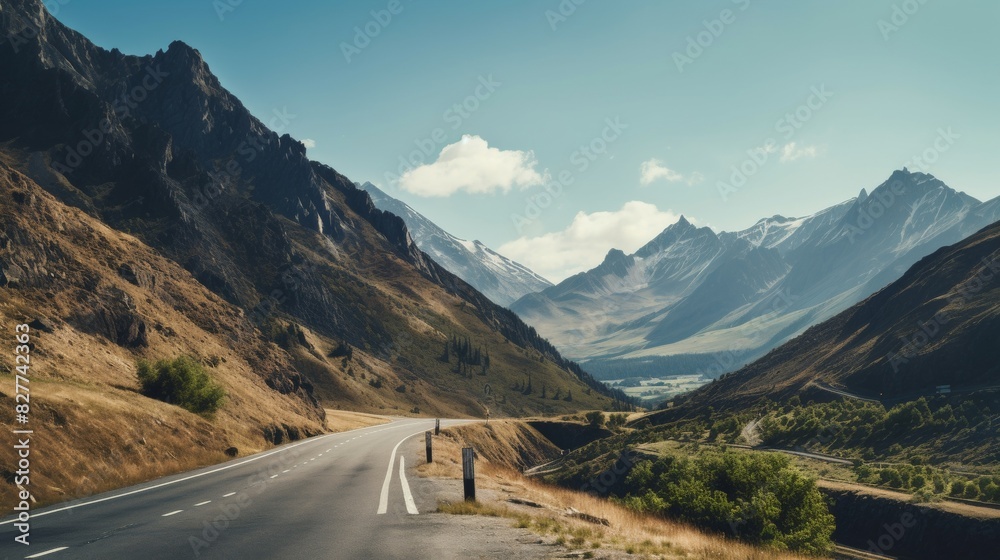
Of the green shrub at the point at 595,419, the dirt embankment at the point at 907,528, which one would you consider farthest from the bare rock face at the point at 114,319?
the green shrub at the point at 595,419

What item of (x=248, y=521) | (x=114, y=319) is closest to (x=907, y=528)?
(x=248, y=521)

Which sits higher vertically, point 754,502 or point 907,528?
point 754,502

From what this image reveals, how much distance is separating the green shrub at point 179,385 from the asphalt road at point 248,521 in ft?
43.8

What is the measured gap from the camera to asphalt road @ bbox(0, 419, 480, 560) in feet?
33.8

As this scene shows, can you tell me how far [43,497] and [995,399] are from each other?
8799 centimetres

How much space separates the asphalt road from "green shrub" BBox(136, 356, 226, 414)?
13352 mm

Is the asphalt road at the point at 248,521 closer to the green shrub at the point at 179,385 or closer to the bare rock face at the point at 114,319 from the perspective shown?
the green shrub at the point at 179,385

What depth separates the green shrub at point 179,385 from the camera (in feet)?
115

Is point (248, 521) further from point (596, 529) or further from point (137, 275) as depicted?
point (137, 275)

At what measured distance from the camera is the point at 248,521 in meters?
13.3

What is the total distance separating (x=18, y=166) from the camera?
112m

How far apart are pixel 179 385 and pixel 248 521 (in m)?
26.2

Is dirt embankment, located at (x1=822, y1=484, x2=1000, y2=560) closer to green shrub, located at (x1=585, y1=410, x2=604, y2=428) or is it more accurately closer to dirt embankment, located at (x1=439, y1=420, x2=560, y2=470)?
dirt embankment, located at (x1=439, y1=420, x2=560, y2=470)

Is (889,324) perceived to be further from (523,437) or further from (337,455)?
(337,455)
